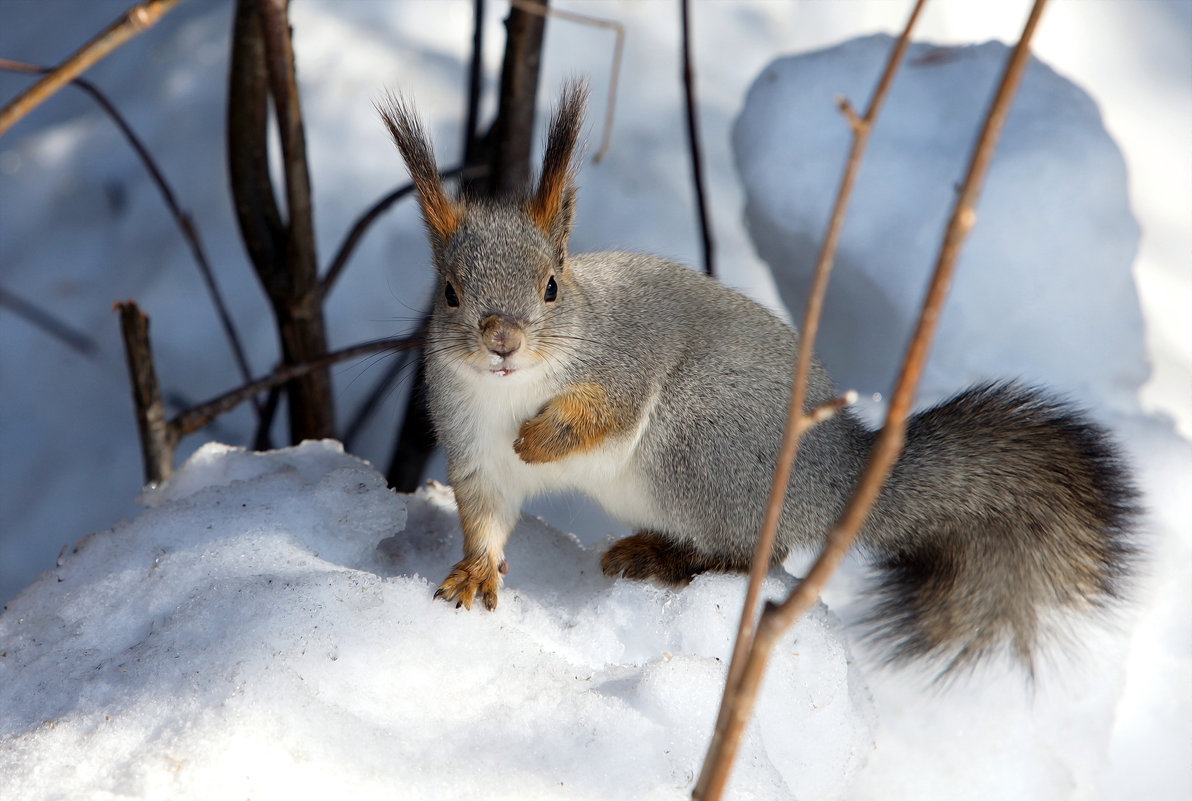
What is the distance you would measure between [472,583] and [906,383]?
2.31ft

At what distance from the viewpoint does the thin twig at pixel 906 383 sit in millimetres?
456

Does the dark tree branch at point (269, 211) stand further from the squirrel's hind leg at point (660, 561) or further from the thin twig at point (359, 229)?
the squirrel's hind leg at point (660, 561)

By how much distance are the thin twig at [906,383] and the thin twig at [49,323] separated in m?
1.71

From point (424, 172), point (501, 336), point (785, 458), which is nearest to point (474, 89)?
point (424, 172)

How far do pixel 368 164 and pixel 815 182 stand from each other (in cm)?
99

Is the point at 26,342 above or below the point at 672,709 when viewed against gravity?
below

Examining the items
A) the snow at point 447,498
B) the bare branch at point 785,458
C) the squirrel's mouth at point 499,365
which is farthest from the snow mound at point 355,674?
the bare branch at point 785,458

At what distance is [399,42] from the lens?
7.50 feet

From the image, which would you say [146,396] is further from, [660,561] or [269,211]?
[660,561]

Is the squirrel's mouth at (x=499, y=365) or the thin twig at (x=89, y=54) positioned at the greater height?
the thin twig at (x=89, y=54)

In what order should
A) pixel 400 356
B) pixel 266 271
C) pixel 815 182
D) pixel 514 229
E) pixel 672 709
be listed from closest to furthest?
pixel 672 709, pixel 514 229, pixel 266 271, pixel 815 182, pixel 400 356

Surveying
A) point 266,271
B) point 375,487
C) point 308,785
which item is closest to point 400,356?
point 266,271

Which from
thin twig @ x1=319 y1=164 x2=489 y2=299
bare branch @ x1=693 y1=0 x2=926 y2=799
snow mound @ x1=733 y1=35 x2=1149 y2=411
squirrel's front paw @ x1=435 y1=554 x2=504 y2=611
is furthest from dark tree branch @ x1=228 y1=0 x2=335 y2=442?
bare branch @ x1=693 y1=0 x2=926 y2=799

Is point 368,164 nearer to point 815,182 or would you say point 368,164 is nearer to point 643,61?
point 643,61
